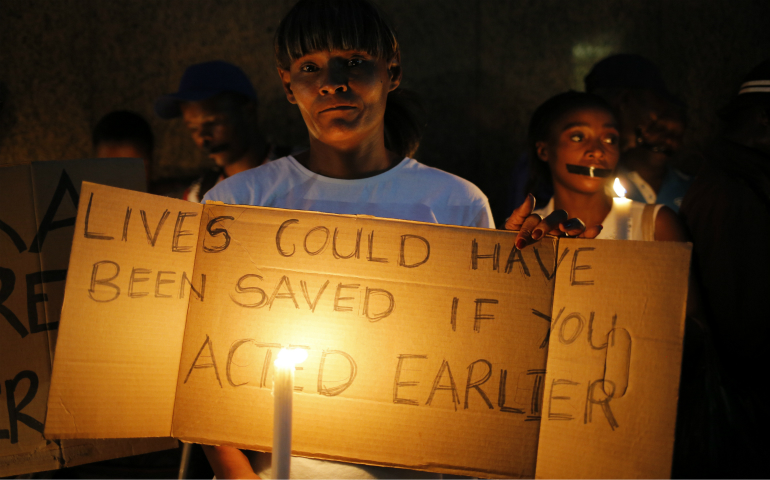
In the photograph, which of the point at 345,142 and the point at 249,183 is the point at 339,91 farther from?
the point at 249,183

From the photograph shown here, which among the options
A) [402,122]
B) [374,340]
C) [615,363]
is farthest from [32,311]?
[615,363]

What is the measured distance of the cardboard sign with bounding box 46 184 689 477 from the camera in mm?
1165

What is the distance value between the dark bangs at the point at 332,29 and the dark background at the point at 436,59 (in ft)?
6.61

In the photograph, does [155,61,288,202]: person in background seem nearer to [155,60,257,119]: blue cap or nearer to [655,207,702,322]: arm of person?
[155,60,257,119]: blue cap

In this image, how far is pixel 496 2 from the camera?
3.56 meters

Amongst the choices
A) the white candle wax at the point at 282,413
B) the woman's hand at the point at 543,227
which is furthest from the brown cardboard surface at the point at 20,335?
the woman's hand at the point at 543,227

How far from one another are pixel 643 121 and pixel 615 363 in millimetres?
2380

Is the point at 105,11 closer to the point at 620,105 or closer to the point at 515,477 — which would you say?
the point at 620,105

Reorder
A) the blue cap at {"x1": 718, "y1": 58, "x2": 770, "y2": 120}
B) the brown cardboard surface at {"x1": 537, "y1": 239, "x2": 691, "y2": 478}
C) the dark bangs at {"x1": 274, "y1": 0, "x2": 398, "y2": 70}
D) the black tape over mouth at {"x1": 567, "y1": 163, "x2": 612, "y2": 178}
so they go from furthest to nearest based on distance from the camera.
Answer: the blue cap at {"x1": 718, "y1": 58, "x2": 770, "y2": 120}
the black tape over mouth at {"x1": 567, "y1": 163, "x2": 612, "y2": 178}
the dark bangs at {"x1": 274, "y1": 0, "x2": 398, "y2": 70}
the brown cardboard surface at {"x1": 537, "y1": 239, "x2": 691, "y2": 478}

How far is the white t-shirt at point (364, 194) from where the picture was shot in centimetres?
151

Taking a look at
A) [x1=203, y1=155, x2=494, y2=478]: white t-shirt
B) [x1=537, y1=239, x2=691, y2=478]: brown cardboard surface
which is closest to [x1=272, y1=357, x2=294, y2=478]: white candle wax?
[x1=537, y1=239, x2=691, y2=478]: brown cardboard surface

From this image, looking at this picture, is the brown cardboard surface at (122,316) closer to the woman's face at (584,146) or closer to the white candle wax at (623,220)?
the white candle wax at (623,220)

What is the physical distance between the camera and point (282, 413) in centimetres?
90

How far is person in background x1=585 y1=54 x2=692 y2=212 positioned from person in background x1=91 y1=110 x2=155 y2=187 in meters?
2.72
